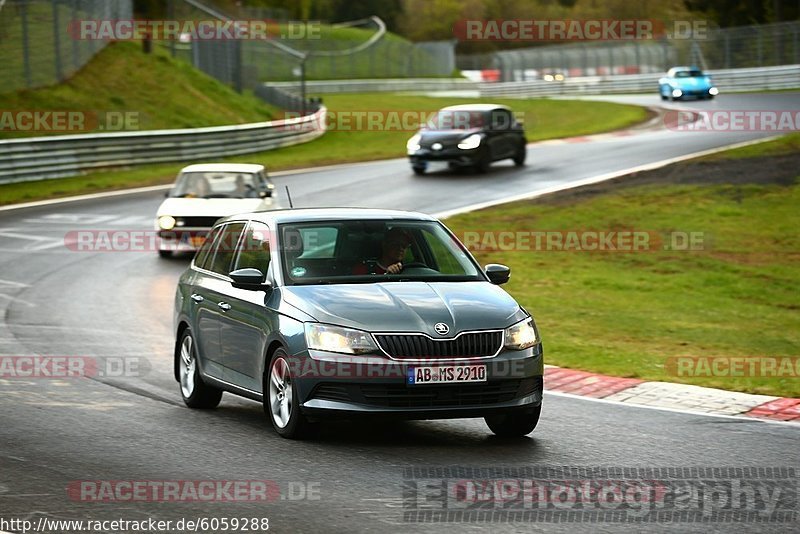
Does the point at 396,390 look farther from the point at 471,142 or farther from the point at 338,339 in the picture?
the point at 471,142

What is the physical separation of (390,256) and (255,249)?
1.04m

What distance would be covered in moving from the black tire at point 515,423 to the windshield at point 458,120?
82.3ft

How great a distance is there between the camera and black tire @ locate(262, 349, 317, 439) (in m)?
8.78

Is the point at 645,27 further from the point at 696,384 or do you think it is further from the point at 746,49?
the point at 696,384

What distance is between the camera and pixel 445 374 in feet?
27.9

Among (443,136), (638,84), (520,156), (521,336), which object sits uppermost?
(521,336)

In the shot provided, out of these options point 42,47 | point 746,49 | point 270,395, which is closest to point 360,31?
point 746,49

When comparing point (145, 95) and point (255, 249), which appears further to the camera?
point (145, 95)

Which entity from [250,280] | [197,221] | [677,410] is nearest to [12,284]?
[197,221]

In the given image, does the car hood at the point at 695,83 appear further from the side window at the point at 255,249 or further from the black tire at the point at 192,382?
the side window at the point at 255,249

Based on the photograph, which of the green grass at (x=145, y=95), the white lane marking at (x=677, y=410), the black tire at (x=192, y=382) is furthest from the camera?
the green grass at (x=145, y=95)

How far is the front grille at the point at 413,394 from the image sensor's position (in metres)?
8.48
